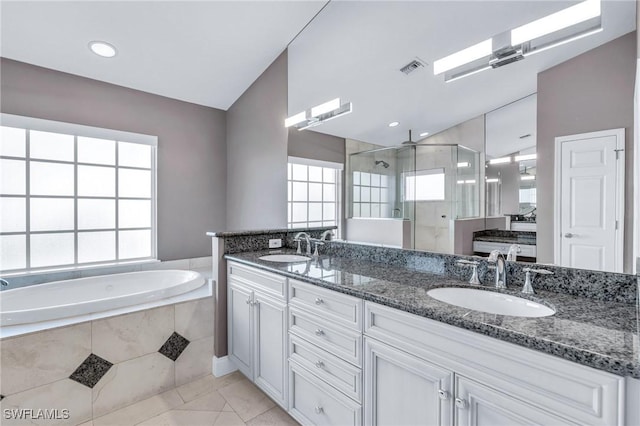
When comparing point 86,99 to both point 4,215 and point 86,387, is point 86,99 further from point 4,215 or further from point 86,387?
point 86,387

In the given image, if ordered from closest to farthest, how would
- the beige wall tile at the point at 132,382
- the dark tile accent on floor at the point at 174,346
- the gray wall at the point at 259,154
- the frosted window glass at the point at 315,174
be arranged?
the beige wall tile at the point at 132,382 → the dark tile accent on floor at the point at 174,346 → the frosted window glass at the point at 315,174 → the gray wall at the point at 259,154

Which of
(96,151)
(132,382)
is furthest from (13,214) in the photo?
(132,382)

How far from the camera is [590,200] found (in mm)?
1061

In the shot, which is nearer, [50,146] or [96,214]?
[50,146]

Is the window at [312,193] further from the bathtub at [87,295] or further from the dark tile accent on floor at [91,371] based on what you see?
the dark tile accent on floor at [91,371]

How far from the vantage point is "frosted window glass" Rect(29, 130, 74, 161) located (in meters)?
2.63

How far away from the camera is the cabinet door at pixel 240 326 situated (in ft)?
6.57

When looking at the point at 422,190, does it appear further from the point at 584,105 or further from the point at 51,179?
the point at 51,179

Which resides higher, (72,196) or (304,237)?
(72,196)

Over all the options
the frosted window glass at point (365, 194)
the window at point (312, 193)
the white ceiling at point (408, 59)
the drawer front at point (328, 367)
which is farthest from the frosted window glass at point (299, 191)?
the drawer front at point (328, 367)

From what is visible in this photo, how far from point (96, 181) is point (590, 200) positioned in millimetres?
3749

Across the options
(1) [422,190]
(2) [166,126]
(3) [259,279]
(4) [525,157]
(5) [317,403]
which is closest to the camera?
(4) [525,157]

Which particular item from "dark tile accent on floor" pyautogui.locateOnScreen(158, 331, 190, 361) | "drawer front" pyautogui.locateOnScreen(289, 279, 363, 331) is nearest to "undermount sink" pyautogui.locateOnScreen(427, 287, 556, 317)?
"drawer front" pyautogui.locateOnScreen(289, 279, 363, 331)

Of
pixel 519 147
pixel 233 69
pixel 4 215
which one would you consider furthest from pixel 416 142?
pixel 4 215
